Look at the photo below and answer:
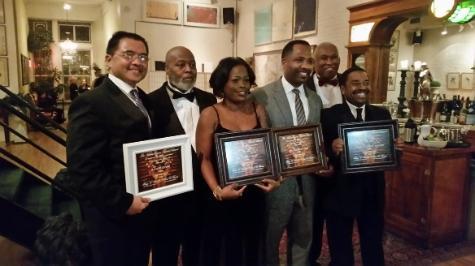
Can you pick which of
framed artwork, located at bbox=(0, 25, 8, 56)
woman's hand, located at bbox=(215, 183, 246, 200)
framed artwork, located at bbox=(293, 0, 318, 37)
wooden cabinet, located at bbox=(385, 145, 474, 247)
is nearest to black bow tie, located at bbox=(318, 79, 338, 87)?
wooden cabinet, located at bbox=(385, 145, 474, 247)

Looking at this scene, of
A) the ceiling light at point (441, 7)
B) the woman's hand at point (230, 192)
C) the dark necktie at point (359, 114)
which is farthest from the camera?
the ceiling light at point (441, 7)

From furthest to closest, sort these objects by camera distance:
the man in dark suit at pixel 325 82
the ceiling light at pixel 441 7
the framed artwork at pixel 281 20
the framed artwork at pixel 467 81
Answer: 1. the framed artwork at pixel 281 20
2. the framed artwork at pixel 467 81
3. the ceiling light at pixel 441 7
4. the man in dark suit at pixel 325 82

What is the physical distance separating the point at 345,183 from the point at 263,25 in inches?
236

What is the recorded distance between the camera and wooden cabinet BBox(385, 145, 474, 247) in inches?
123

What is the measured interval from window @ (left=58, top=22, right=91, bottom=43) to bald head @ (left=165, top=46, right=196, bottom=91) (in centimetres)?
1308

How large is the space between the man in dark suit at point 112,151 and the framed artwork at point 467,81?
21.6 ft

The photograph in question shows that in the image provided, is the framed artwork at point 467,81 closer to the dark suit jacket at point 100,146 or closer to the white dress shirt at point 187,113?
the white dress shirt at point 187,113

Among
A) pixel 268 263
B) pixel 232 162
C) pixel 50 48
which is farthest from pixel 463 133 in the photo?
pixel 50 48

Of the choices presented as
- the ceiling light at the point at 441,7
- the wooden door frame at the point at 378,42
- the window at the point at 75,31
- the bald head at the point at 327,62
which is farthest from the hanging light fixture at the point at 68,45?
the bald head at the point at 327,62

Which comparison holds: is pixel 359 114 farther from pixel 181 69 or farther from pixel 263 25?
pixel 263 25

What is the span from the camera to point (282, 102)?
84.6 inches

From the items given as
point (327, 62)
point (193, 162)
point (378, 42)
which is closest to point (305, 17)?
point (378, 42)

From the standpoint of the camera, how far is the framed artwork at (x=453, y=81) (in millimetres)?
6753

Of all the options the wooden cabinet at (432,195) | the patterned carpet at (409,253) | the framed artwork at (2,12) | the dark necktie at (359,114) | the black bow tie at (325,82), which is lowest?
the patterned carpet at (409,253)
